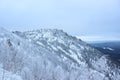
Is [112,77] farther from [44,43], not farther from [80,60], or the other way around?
[44,43]

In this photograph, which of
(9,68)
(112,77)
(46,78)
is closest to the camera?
(9,68)

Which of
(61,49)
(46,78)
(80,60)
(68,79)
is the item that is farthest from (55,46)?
(46,78)

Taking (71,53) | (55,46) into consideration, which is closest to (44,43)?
(55,46)

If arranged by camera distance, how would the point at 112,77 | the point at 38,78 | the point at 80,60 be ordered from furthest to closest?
the point at 80,60 < the point at 112,77 < the point at 38,78

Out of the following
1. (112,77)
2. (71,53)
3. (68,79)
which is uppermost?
(68,79)

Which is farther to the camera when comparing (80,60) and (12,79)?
(80,60)

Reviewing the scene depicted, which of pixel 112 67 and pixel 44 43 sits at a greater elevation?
pixel 44 43

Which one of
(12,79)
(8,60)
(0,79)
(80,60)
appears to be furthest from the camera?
(80,60)

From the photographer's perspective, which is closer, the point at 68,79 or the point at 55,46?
the point at 68,79

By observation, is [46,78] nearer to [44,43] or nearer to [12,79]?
[12,79]
